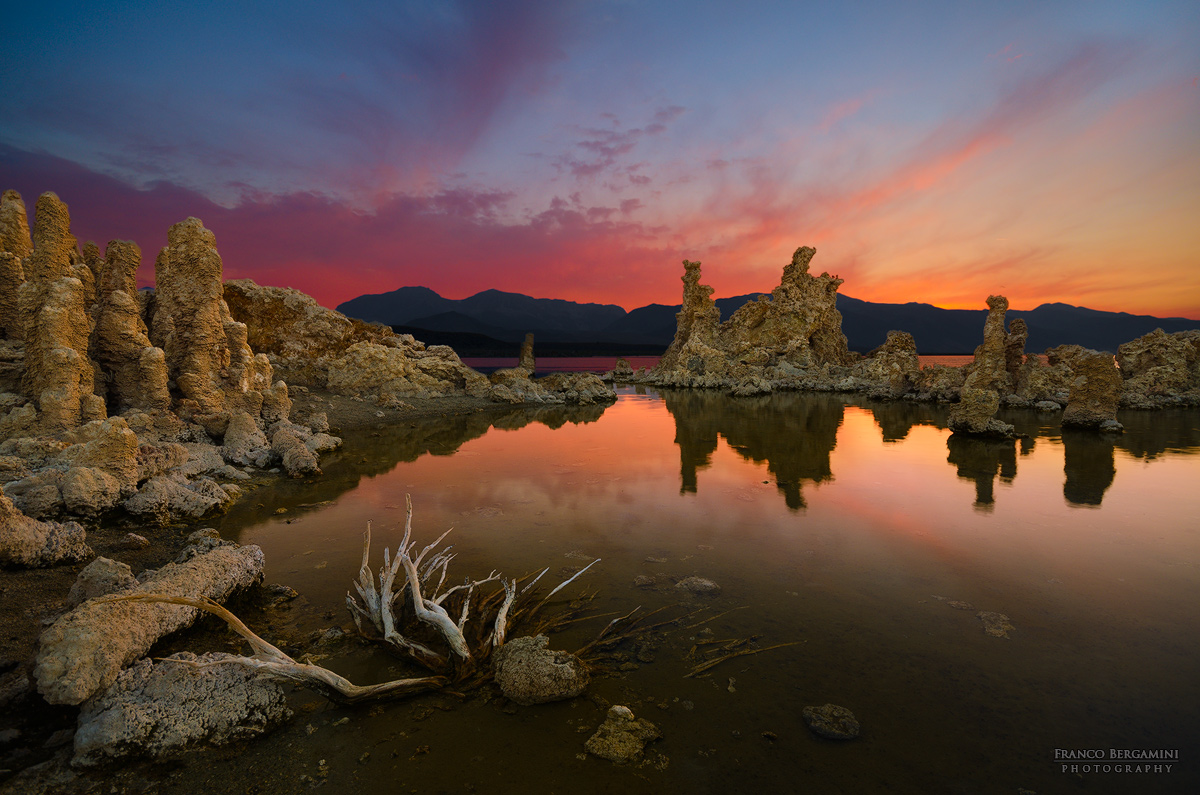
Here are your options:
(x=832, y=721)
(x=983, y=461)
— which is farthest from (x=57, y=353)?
(x=983, y=461)

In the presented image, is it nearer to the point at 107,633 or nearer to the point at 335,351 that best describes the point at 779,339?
the point at 335,351

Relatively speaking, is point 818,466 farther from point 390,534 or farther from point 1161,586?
point 390,534

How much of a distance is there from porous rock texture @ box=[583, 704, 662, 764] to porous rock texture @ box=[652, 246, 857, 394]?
44.1m

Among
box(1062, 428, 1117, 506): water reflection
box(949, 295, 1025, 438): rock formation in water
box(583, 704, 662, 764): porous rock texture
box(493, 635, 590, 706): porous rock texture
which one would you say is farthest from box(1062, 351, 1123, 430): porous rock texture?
box(493, 635, 590, 706): porous rock texture

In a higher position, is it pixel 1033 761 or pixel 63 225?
pixel 63 225

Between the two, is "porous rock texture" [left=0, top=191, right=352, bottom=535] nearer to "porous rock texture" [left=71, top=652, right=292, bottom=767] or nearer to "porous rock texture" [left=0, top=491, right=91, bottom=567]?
"porous rock texture" [left=0, top=491, right=91, bottom=567]

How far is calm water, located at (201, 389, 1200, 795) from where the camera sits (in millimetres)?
3664

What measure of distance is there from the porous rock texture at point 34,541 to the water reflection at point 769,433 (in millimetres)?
10867

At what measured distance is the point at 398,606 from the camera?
598 cm

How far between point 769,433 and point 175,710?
2074 centimetres

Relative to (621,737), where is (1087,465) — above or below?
above

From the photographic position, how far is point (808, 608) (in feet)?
20.3

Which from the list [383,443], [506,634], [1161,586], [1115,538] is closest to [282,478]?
[383,443]

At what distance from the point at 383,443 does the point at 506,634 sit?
47.2ft
